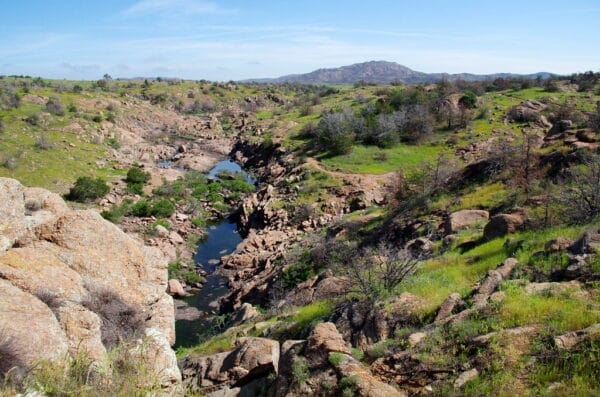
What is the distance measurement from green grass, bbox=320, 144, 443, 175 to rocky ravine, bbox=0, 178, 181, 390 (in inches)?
874

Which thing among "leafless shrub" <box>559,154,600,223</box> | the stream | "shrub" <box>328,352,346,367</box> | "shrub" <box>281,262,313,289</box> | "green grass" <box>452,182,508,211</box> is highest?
"leafless shrub" <box>559,154,600,223</box>

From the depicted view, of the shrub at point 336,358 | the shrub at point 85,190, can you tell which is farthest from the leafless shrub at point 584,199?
the shrub at point 85,190

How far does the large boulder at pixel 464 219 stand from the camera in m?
15.3

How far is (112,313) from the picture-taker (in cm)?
1041

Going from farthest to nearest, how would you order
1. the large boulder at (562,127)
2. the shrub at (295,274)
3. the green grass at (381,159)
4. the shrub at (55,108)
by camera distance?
the shrub at (55,108), the green grass at (381,159), the large boulder at (562,127), the shrub at (295,274)

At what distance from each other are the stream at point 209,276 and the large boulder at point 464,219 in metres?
11.4

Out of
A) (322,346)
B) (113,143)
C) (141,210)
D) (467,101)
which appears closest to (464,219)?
(322,346)

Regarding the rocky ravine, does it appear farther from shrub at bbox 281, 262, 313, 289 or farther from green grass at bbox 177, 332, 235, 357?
shrub at bbox 281, 262, 313, 289

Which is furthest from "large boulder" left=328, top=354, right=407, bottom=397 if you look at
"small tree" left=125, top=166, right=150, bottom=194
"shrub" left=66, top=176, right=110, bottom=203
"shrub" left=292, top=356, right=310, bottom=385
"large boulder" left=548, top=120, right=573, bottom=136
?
"small tree" left=125, top=166, right=150, bottom=194

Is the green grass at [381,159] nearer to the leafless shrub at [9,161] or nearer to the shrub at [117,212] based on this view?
the shrub at [117,212]

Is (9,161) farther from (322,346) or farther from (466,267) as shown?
(466,267)

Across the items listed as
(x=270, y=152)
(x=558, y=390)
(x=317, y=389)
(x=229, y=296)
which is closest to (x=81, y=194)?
(x=229, y=296)

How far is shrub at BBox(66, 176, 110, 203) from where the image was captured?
29328 mm

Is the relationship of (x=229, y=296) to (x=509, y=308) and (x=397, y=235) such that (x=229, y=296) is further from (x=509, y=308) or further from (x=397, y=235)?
(x=509, y=308)
